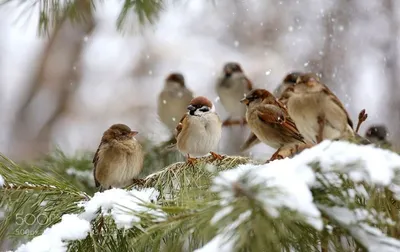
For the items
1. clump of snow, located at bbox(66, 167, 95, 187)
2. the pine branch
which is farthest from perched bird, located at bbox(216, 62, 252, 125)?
the pine branch

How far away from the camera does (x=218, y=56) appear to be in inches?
327

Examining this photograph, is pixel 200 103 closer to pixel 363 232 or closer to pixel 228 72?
pixel 228 72

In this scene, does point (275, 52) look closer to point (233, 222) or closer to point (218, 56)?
point (218, 56)

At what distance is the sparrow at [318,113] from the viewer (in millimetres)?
1593

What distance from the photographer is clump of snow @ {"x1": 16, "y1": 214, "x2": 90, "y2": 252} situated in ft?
4.36

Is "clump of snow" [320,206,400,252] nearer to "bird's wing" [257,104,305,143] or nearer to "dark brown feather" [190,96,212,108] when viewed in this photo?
"bird's wing" [257,104,305,143]

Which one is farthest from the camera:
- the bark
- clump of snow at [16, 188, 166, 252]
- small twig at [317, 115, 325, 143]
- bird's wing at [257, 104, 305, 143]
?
the bark

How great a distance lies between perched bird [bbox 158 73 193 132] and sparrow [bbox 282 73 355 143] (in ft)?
7.29

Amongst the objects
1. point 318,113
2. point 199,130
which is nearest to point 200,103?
point 199,130

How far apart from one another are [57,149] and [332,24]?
5.53m

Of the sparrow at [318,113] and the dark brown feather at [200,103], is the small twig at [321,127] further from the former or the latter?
the dark brown feather at [200,103]

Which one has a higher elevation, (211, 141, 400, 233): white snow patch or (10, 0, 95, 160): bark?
(10, 0, 95, 160): bark

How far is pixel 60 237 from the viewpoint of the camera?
1335 mm

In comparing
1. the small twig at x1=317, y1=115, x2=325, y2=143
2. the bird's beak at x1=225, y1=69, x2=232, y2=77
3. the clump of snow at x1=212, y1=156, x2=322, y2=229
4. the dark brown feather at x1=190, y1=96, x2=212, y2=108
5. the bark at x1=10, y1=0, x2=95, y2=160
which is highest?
the bark at x1=10, y1=0, x2=95, y2=160
